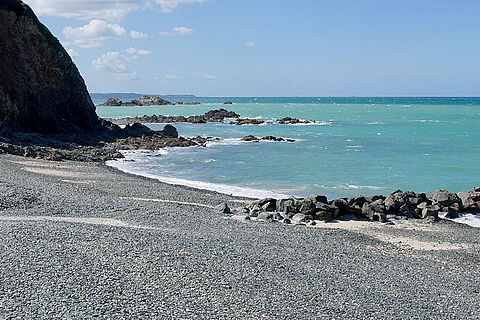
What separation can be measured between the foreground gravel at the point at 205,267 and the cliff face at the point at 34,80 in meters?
26.2

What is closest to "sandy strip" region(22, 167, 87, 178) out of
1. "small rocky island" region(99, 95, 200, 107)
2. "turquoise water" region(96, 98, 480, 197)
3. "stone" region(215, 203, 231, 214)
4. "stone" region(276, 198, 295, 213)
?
"turquoise water" region(96, 98, 480, 197)

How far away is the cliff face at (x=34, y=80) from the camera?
42197 millimetres

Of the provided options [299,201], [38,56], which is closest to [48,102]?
[38,56]

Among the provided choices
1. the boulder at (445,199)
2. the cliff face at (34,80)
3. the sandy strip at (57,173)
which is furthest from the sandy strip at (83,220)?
the cliff face at (34,80)

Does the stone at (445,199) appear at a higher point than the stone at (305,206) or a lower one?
lower

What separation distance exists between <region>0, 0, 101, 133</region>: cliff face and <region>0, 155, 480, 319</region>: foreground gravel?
26.2 meters

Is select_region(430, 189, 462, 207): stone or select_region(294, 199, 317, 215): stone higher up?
select_region(294, 199, 317, 215): stone

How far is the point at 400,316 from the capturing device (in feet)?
32.8

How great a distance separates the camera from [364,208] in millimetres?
20922

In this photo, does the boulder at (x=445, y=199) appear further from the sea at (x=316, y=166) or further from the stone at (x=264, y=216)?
the stone at (x=264, y=216)

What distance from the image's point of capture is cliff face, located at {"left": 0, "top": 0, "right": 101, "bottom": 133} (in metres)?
42.2

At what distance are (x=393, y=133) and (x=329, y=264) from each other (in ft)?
190

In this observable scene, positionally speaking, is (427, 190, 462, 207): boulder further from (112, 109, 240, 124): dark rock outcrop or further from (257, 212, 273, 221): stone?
(112, 109, 240, 124): dark rock outcrop

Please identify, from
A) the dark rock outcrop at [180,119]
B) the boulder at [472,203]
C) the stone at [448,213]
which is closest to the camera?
the stone at [448,213]
